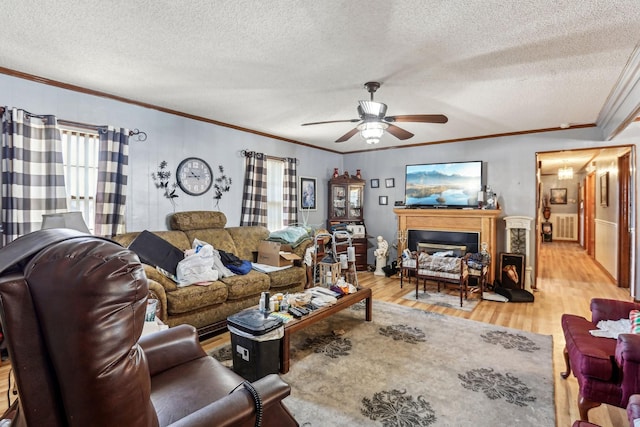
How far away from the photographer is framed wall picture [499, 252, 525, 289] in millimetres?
4758

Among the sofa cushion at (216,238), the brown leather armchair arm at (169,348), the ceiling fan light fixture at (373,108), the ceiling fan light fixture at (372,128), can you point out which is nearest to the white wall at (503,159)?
the ceiling fan light fixture at (372,128)

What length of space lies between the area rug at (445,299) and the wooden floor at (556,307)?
3.7 inches

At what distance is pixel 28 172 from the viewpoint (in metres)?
2.91

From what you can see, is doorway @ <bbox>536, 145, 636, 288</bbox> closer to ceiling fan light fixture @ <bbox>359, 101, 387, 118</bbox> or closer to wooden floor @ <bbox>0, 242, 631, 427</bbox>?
wooden floor @ <bbox>0, 242, 631, 427</bbox>

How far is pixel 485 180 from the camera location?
5.40m

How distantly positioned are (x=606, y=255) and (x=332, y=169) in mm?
5400

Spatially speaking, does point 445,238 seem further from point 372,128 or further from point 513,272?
point 372,128

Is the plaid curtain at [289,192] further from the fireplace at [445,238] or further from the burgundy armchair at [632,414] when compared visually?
the burgundy armchair at [632,414]

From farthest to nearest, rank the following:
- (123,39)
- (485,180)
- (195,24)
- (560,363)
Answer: (485,180) → (560,363) → (123,39) → (195,24)

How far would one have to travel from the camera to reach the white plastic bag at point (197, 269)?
125 inches

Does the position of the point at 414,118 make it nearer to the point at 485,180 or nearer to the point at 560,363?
the point at 560,363

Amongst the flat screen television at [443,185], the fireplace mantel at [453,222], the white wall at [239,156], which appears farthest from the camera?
the flat screen television at [443,185]

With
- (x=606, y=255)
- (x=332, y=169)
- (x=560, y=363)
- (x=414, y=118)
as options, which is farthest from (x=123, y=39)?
(x=606, y=255)

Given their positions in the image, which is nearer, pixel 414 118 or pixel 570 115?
pixel 414 118
